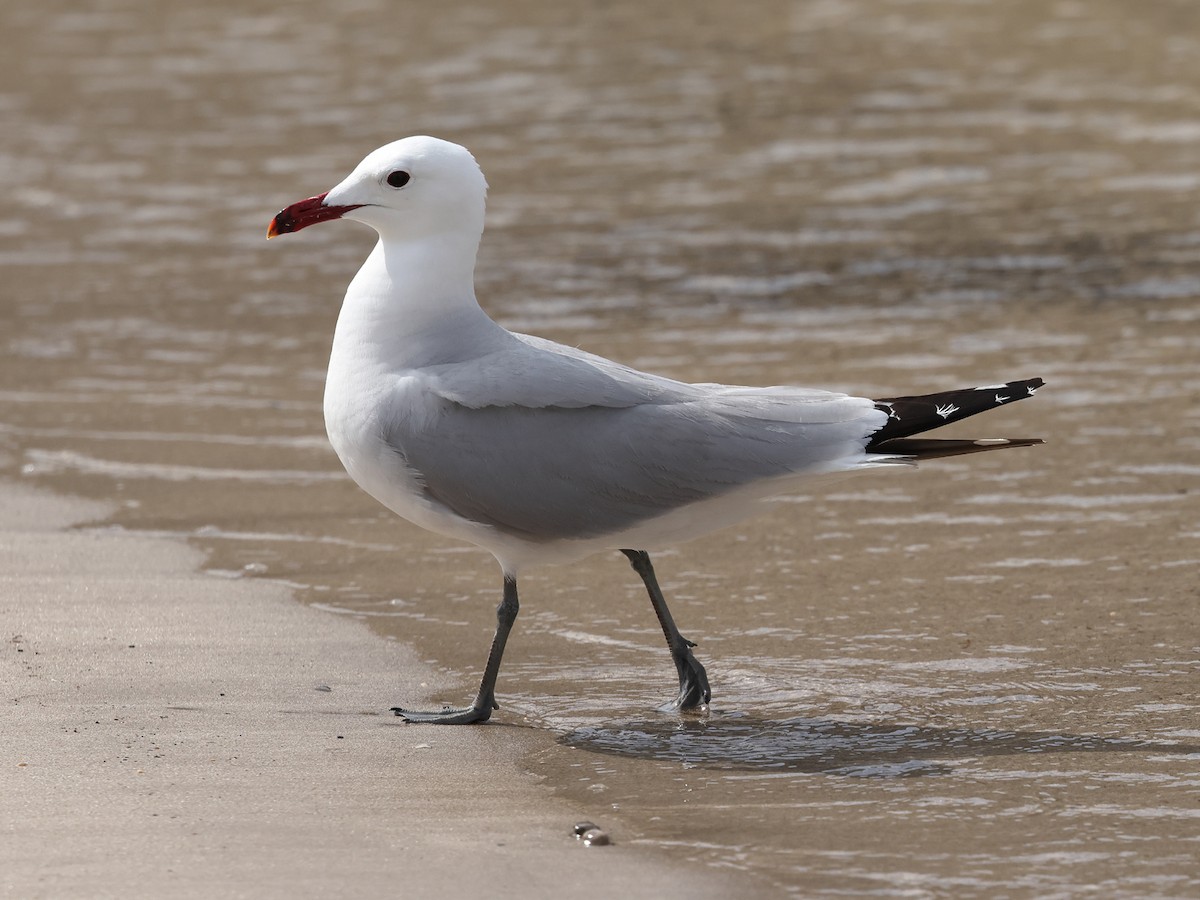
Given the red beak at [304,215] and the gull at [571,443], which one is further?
the red beak at [304,215]

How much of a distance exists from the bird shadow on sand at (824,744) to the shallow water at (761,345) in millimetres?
18

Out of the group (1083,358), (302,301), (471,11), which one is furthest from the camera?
(471,11)

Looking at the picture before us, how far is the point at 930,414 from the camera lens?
4922 mm

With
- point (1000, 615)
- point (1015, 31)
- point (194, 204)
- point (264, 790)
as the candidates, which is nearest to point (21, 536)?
point (264, 790)

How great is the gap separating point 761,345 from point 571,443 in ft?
13.6

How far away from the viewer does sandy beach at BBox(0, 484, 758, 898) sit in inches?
155

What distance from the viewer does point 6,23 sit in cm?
1945

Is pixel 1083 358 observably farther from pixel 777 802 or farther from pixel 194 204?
pixel 194 204

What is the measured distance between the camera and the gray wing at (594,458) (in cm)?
493

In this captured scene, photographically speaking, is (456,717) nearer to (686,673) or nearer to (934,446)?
(686,673)

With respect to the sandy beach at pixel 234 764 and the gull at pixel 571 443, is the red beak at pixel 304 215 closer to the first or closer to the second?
the gull at pixel 571 443

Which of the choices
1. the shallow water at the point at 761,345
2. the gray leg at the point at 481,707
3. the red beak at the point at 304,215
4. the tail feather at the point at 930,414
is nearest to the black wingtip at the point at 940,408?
the tail feather at the point at 930,414

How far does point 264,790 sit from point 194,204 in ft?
27.6

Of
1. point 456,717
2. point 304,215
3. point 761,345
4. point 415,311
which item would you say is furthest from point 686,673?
point 761,345
